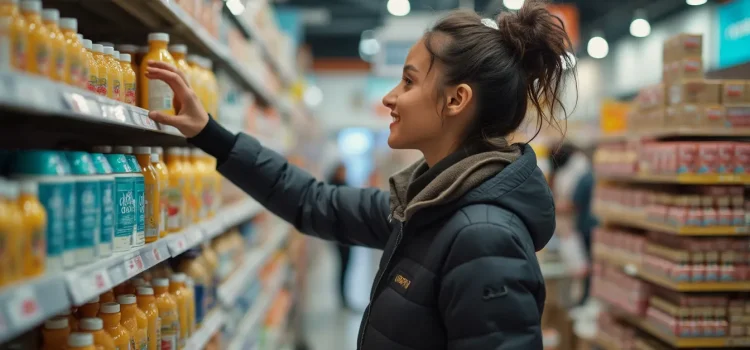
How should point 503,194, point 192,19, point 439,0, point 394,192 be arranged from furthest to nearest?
point 439,0, point 192,19, point 394,192, point 503,194

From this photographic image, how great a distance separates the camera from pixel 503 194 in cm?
172

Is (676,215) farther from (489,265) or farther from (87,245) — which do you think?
(87,245)

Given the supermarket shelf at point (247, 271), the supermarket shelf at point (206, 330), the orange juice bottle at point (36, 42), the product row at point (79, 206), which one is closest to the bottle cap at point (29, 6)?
the orange juice bottle at point (36, 42)

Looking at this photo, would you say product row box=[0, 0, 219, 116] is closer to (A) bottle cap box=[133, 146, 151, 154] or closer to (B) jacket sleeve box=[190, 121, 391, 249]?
(A) bottle cap box=[133, 146, 151, 154]

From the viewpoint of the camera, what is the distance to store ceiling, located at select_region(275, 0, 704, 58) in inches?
504

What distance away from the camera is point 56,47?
1364 millimetres

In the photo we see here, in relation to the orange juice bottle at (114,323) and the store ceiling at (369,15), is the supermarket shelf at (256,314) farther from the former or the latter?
the store ceiling at (369,15)

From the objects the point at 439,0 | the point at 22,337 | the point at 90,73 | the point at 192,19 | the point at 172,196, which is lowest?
the point at 22,337

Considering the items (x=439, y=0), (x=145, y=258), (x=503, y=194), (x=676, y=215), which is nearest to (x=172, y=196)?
(x=145, y=258)

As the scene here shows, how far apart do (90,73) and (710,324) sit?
3.42m

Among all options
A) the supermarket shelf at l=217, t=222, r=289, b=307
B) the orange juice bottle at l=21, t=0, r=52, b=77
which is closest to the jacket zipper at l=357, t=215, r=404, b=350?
the orange juice bottle at l=21, t=0, r=52, b=77

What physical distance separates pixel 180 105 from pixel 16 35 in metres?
0.92

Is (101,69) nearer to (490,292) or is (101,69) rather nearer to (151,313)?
(151,313)

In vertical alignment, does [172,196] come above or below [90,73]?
below
